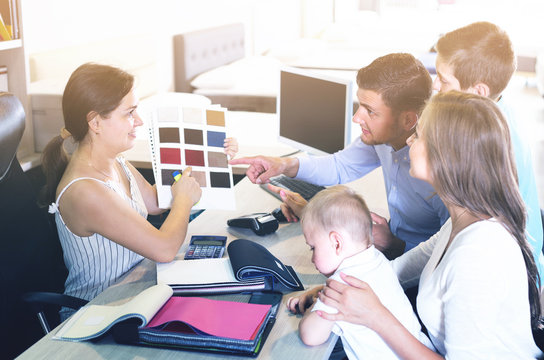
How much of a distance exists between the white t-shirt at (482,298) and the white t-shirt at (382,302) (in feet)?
0.22

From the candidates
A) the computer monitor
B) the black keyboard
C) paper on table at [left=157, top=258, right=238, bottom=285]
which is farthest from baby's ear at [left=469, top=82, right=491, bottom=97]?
paper on table at [left=157, top=258, right=238, bottom=285]

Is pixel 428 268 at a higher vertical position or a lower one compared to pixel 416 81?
lower

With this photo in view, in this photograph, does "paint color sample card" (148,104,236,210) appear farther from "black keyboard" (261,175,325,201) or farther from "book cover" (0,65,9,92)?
"book cover" (0,65,9,92)

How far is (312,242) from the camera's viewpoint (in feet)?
4.30

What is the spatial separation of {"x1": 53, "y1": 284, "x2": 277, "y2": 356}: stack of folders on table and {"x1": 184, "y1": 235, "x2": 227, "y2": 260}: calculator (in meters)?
0.26

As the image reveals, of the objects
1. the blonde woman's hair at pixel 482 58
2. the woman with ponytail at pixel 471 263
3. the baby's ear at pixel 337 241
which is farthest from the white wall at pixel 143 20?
the woman with ponytail at pixel 471 263

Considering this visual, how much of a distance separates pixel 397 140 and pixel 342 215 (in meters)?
0.67

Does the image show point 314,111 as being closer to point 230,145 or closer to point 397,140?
point 397,140

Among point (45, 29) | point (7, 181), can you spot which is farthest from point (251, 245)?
point (45, 29)

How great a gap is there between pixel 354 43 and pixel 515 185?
6310mm

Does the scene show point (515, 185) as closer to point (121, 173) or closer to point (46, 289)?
point (121, 173)

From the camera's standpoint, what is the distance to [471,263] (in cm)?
109

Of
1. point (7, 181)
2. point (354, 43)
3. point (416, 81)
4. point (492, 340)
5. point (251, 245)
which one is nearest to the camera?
point (492, 340)

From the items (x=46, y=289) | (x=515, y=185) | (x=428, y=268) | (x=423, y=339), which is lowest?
(x=46, y=289)
